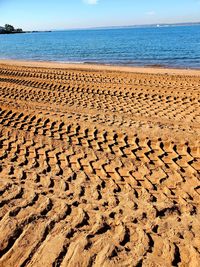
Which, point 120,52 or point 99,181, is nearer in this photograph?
point 99,181

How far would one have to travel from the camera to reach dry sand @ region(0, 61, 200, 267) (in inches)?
129

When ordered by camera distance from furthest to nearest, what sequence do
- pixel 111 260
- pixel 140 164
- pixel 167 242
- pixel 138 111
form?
pixel 138 111 < pixel 140 164 < pixel 167 242 < pixel 111 260

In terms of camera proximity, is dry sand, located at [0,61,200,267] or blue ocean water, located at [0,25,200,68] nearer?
dry sand, located at [0,61,200,267]

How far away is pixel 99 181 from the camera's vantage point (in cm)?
486

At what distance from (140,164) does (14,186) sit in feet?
6.90

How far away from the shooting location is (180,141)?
6324mm

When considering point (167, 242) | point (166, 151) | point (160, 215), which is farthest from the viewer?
point (166, 151)

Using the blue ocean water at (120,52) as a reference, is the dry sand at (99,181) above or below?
above

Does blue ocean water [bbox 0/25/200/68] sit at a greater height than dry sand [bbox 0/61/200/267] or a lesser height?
lesser

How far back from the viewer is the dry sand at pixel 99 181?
3.27m

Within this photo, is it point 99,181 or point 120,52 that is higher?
point 99,181

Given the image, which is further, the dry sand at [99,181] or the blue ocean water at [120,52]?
the blue ocean water at [120,52]

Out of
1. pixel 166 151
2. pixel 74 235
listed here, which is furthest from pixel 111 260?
pixel 166 151

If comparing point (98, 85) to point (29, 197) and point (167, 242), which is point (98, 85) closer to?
point (29, 197)
